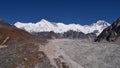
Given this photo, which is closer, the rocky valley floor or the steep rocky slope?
the steep rocky slope

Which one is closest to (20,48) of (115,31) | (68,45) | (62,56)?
(62,56)

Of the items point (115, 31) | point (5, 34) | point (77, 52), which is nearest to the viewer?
point (77, 52)

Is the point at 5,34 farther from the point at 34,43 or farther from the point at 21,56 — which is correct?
the point at 21,56

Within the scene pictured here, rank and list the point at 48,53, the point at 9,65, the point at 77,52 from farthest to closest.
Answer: the point at 77,52
the point at 48,53
the point at 9,65

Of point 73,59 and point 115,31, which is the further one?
point 115,31

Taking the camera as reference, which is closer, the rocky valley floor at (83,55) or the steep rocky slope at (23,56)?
the steep rocky slope at (23,56)

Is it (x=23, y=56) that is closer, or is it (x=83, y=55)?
(x=23, y=56)

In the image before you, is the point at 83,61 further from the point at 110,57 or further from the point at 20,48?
the point at 20,48

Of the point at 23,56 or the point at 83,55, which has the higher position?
the point at 83,55

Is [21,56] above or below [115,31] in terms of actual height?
below

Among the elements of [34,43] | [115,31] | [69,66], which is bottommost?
[69,66]
